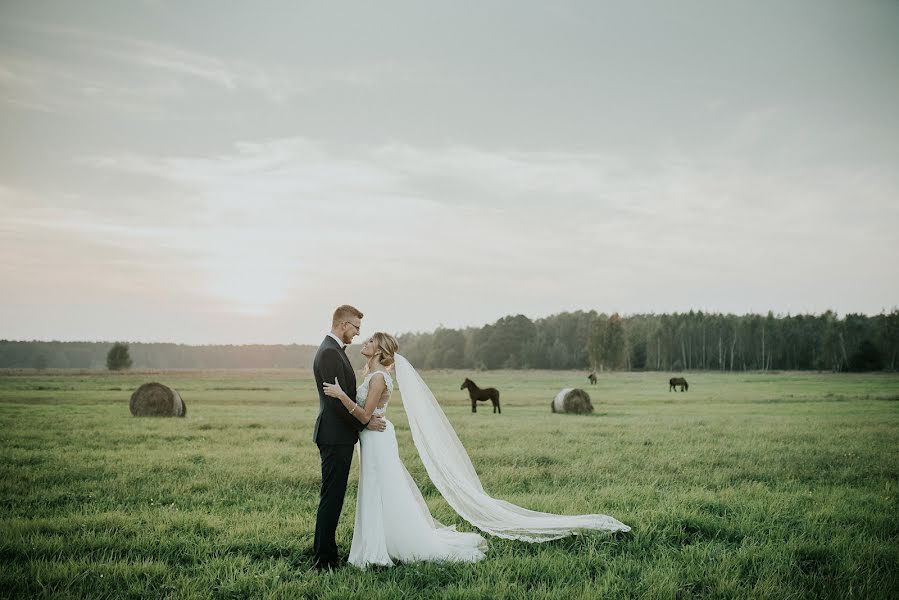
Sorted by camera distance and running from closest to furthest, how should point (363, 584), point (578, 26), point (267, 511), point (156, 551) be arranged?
point (363, 584)
point (156, 551)
point (267, 511)
point (578, 26)

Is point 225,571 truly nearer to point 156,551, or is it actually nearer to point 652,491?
point 156,551

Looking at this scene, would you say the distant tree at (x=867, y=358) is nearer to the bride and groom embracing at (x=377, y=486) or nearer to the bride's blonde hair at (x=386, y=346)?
the bride and groom embracing at (x=377, y=486)

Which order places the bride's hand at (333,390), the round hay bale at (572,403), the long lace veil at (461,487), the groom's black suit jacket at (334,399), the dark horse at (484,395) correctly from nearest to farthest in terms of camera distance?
the bride's hand at (333,390), the groom's black suit jacket at (334,399), the long lace veil at (461,487), the round hay bale at (572,403), the dark horse at (484,395)

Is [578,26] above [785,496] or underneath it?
above

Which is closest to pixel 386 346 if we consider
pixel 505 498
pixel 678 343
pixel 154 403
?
pixel 505 498

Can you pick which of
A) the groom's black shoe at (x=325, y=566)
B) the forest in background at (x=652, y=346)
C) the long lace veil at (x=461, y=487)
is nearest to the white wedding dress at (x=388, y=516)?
the groom's black shoe at (x=325, y=566)

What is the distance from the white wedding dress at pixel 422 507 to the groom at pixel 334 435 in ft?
0.98

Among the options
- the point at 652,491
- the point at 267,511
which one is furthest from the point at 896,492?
the point at 267,511

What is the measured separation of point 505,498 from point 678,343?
128809 mm

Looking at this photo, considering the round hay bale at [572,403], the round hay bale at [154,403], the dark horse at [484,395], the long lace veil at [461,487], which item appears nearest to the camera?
the long lace veil at [461,487]

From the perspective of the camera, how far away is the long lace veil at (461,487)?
7.59 metres

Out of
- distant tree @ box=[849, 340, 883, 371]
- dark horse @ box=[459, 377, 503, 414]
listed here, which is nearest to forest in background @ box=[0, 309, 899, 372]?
distant tree @ box=[849, 340, 883, 371]

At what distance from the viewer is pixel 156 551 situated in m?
7.21

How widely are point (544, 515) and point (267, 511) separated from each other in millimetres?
4434
